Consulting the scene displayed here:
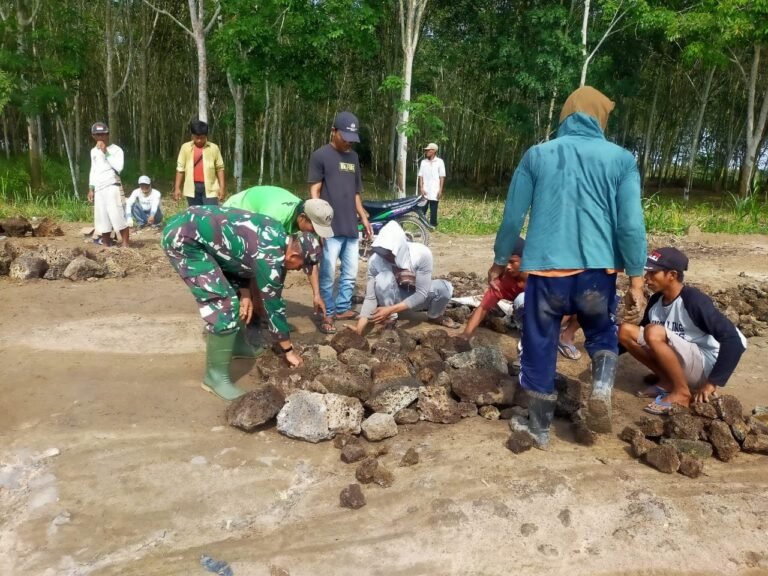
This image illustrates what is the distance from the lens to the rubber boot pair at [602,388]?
117 inches

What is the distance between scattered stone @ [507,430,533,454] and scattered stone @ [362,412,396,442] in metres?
0.64

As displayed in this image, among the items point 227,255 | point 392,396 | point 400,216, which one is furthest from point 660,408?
point 400,216

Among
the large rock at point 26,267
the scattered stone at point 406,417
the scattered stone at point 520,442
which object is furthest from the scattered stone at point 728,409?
the large rock at point 26,267

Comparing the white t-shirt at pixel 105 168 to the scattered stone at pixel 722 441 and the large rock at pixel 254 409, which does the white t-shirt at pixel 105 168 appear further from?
the scattered stone at pixel 722 441

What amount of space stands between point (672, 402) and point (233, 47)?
1060cm

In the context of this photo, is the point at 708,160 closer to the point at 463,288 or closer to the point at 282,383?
the point at 463,288

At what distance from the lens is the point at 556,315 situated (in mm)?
2922

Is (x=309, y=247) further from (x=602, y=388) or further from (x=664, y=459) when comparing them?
(x=664, y=459)

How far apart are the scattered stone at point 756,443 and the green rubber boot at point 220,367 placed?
2871mm

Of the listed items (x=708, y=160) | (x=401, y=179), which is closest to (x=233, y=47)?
(x=401, y=179)

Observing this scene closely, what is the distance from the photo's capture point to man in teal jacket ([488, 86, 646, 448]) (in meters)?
2.78

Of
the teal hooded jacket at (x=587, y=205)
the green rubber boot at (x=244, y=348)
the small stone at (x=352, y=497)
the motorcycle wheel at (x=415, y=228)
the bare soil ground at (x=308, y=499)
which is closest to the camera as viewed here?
the bare soil ground at (x=308, y=499)

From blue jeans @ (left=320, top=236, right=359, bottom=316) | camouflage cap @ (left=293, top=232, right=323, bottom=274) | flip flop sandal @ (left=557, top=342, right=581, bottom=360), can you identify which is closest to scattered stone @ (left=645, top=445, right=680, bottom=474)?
flip flop sandal @ (left=557, top=342, right=581, bottom=360)

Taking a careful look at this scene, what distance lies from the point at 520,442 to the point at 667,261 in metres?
1.32
